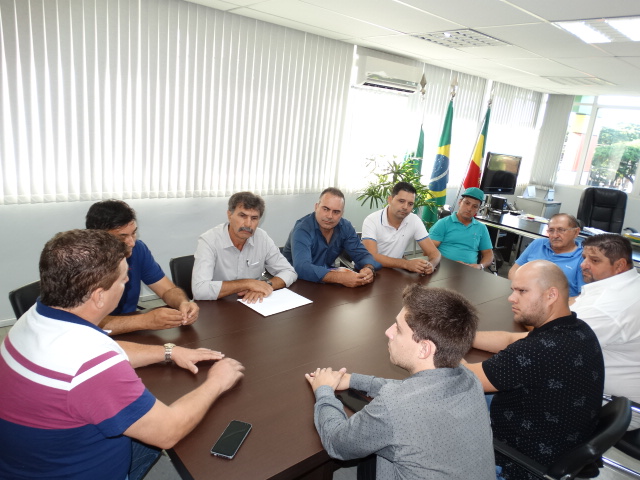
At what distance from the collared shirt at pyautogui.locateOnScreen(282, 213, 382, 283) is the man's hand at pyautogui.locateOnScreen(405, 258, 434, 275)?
0.76ft

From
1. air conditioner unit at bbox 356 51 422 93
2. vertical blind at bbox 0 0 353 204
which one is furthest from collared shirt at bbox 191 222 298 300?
air conditioner unit at bbox 356 51 422 93

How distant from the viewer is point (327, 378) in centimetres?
151

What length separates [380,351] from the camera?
6.02 ft

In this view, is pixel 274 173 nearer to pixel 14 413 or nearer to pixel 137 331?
pixel 137 331

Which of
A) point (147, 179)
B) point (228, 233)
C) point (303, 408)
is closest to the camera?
point (303, 408)

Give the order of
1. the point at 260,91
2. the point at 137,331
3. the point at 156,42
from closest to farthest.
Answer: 1. the point at 137,331
2. the point at 156,42
3. the point at 260,91

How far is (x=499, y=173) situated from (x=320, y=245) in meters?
4.63

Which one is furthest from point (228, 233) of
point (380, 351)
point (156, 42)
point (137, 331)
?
point (156, 42)

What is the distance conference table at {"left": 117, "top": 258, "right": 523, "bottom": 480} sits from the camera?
3.85 ft

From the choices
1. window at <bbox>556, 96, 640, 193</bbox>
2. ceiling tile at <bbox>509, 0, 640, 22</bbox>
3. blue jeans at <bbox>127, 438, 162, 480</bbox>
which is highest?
ceiling tile at <bbox>509, 0, 640, 22</bbox>

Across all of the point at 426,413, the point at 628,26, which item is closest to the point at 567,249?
the point at 628,26

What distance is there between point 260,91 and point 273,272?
7.73 ft

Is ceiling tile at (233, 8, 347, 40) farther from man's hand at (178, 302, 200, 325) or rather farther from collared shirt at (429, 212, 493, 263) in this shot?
man's hand at (178, 302, 200, 325)

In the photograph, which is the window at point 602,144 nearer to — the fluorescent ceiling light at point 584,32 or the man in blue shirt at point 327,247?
the fluorescent ceiling light at point 584,32
